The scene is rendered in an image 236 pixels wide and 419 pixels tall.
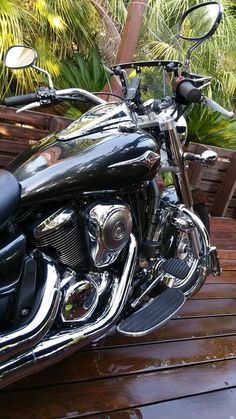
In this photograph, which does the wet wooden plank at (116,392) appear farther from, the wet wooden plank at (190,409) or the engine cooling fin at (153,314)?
the engine cooling fin at (153,314)

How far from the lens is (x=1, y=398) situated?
4.68ft

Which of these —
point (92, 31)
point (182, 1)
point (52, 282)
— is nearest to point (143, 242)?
point (52, 282)

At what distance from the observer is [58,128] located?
274cm

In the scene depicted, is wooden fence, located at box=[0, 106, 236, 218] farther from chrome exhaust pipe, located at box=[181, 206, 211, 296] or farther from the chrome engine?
the chrome engine

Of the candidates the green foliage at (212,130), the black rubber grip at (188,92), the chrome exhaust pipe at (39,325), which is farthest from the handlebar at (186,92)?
the green foliage at (212,130)

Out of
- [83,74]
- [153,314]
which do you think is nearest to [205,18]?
[153,314]

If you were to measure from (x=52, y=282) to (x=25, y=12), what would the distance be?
2.80 m

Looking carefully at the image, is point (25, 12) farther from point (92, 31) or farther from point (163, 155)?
point (163, 155)

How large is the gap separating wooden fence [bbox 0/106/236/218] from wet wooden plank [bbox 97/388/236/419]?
5.97 ft

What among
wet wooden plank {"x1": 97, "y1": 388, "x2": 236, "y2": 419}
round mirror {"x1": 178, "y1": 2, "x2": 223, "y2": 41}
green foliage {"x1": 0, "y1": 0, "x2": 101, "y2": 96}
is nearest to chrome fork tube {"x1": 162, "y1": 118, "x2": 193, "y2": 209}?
round mirror {"x1": 178, "y1": 2, "x2": 223, "y2": 41}

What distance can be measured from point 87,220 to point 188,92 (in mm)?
612

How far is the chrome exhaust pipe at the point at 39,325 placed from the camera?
1.18m

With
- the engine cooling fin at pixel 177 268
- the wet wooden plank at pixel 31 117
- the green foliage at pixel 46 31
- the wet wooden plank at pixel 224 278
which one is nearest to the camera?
the engine cooling fin at pixel 177 268

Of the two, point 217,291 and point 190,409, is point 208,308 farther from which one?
point 190,409
